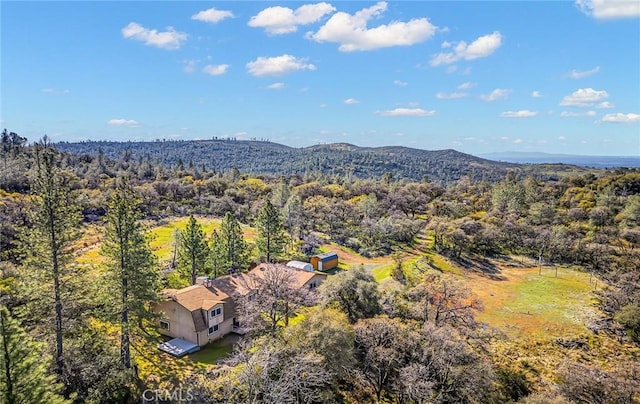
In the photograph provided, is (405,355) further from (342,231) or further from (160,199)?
(160,199)

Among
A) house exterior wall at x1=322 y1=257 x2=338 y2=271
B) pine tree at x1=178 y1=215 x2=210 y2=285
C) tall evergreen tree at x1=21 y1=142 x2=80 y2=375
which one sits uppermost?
tall evergreen tree at x1=21 y1=142 x2=80 y2=375

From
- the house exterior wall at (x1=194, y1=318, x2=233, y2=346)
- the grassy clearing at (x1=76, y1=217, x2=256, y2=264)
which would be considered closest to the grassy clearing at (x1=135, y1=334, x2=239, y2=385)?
the house exterior wall at (x1=194, y1=318, x2=233, y2=346)

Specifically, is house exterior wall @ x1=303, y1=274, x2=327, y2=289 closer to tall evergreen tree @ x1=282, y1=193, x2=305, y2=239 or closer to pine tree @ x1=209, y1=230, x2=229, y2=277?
pine tree @ x1=209, y1=230, x2=229, y2=277

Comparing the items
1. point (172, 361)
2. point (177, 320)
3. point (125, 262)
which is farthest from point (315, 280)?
point (125, 262)

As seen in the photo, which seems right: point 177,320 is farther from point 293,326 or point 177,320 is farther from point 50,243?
point 293,326

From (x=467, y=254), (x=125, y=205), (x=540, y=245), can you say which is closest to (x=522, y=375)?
(x=125, y=205)
